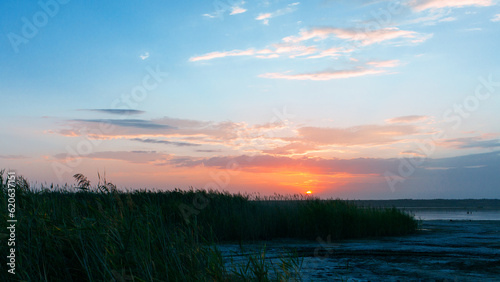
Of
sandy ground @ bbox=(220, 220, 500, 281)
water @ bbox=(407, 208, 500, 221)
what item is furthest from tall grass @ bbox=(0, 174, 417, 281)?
water @ bbox=(407, 208, 500, 221)

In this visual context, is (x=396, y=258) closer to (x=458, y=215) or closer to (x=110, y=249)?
(x=110, y=249)

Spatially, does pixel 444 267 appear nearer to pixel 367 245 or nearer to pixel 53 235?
pixel 367 245

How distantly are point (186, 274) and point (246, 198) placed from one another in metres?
11.2

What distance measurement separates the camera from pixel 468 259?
8797 mm

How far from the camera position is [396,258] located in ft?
29.3

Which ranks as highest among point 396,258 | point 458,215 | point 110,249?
point 110,249

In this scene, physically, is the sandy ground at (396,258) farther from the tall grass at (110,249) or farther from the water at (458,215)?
the water at (458,215)

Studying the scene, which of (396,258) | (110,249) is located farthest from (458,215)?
(110,249)

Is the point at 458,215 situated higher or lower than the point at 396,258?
lower

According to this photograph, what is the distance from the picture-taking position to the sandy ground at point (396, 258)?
23.3 feet

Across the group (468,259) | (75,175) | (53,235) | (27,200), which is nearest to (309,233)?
(468,259)

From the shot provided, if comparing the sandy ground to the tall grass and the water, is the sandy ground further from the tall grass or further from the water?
the water

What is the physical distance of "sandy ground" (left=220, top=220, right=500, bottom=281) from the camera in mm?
7113

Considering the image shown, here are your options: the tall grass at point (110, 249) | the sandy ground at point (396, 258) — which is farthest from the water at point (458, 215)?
the tall grass at point (110, 249)
